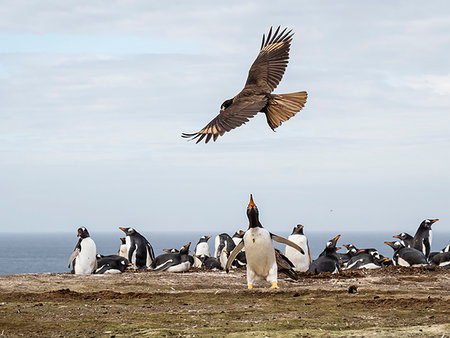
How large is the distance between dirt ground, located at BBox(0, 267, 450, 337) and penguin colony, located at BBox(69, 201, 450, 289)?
1.67ft

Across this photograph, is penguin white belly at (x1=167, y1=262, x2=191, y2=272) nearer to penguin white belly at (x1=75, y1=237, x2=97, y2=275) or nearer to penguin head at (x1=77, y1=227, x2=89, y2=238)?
penguin white belly at (x1=75, y1=237, x2=97, y2=275)

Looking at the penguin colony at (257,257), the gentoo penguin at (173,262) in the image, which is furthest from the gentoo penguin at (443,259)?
the gentoo penguin at (173,262)

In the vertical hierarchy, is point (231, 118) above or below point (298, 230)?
above

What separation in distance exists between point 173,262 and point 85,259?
6.96 ft

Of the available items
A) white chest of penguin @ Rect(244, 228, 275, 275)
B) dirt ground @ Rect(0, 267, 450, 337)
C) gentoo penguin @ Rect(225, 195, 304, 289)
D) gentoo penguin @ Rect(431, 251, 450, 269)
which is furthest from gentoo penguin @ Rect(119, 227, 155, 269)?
white chest of penguin @ Rect(244, 228, 275, 275)

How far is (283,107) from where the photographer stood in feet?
35.6

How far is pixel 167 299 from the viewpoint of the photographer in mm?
10945

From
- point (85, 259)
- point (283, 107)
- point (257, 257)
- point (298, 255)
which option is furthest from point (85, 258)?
point (283, 107)

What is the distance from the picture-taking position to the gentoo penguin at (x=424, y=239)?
21656mm

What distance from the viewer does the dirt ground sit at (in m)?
7.97

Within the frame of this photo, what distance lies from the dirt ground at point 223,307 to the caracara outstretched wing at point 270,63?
3.31 m

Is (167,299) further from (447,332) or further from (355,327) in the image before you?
(447,332)

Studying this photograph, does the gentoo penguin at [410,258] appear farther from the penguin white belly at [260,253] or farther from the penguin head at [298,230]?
the penguin white belly at [260,253]

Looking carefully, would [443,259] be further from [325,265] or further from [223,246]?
[223,246]
